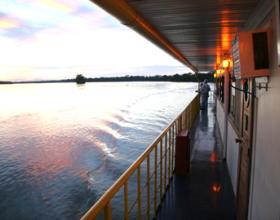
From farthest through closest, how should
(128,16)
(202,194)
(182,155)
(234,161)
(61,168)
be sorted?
(61,168), (182,155), (234,161), (202,194), (128,16)

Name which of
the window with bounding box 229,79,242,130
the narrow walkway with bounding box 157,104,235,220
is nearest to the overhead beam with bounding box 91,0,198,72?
the window with bounding box 229,79,242,130

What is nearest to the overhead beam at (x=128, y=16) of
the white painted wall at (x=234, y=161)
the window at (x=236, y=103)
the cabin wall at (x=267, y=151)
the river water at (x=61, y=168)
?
the cabin wall at (x=267, y=151)

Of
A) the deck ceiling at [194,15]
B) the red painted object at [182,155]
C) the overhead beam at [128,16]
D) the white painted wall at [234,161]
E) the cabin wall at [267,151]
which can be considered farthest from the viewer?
the red painted object at [182,155]

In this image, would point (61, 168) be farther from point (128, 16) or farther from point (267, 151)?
point (267, 151)

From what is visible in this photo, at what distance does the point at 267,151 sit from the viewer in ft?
6.31

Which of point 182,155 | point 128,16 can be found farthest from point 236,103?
point 128,16

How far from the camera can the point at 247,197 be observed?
2.64m

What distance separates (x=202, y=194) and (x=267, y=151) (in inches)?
85.1

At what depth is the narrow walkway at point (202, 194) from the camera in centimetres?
332

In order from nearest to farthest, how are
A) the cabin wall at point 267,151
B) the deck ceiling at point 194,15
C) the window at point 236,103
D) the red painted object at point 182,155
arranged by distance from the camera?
1. the cabin wall at point 267,151
2. the deck ceiling at point 194,15
3. the window at point 236,103
4. the red painted object at point 182,155

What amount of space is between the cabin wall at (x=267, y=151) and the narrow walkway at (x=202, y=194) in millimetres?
1023

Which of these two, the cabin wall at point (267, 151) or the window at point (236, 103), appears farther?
the window at point (236, 103)

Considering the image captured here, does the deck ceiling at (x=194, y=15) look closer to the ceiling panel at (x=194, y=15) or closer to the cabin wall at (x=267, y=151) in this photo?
the ceiling panel at (x=194, y=15)

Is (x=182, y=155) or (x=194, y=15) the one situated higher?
(x=194, y=15)
